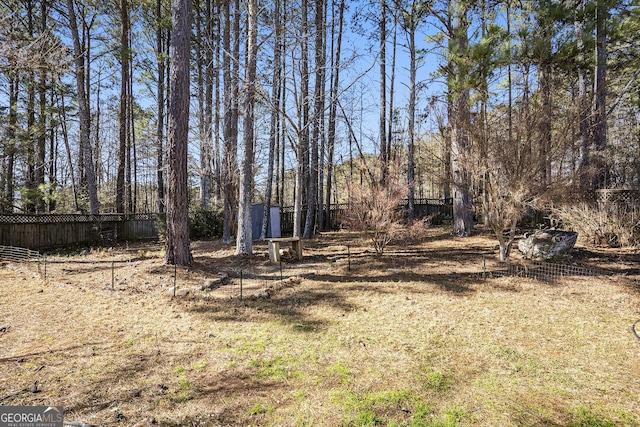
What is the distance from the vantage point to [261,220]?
43.2ft

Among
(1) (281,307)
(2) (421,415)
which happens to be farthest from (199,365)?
(2) (421,415)

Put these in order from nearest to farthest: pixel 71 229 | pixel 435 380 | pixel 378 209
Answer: pixel 435 380
pixel 378 209
pixel 71 229

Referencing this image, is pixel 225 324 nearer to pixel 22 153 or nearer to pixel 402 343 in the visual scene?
pixel 402 343

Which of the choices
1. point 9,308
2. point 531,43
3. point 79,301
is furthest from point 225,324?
point 531,43

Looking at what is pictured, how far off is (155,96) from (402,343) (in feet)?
54.6

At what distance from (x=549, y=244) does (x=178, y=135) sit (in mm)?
7979

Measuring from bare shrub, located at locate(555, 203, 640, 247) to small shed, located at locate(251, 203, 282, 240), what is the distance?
31.1ft

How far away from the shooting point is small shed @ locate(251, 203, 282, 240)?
13016 millimetres

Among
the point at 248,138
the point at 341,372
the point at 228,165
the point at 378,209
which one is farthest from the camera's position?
the point at 228,165

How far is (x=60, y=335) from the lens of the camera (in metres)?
3.52

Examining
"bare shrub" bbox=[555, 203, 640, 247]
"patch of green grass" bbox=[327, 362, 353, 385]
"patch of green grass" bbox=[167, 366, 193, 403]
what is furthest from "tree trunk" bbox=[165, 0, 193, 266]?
"bare shrub" bbox=[555, 203, 640, 247]

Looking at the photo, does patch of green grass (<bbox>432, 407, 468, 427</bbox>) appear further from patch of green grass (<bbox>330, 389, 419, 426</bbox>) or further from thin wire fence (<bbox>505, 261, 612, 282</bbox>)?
thin wire fence (<bbox>505, 261, 612, 282</bbox>)

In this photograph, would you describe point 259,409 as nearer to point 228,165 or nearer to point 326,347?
point 326,347

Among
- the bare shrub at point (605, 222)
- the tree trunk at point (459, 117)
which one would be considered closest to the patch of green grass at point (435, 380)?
the tree trunk at point (459, 117)
